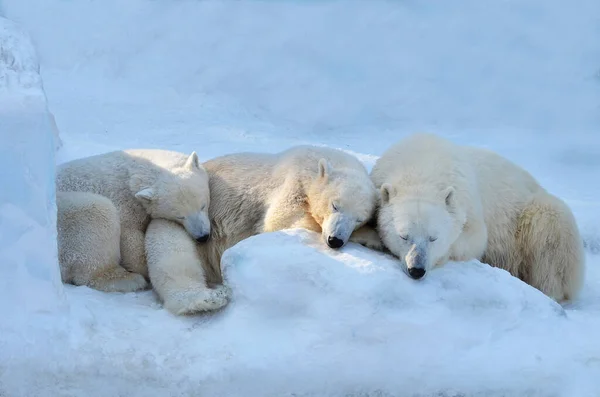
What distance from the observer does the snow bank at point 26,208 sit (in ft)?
11.2

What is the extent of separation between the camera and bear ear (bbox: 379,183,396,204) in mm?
4309

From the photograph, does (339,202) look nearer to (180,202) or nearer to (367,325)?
(367,325)

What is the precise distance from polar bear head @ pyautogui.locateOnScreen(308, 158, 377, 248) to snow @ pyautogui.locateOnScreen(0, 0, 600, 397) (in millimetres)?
129

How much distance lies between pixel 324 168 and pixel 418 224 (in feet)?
2.15

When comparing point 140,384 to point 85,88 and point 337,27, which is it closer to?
point 85,88

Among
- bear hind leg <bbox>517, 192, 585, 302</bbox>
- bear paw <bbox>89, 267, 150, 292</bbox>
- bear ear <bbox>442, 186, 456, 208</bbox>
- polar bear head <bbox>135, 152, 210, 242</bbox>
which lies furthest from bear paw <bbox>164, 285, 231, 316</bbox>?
bear hind leg <bbox>517, 192, 585, 302</bbox>

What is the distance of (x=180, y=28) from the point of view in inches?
434

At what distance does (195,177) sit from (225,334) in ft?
4.66

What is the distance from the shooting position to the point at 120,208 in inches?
183

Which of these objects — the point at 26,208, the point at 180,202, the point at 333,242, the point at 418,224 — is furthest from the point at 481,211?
the point at 26,208

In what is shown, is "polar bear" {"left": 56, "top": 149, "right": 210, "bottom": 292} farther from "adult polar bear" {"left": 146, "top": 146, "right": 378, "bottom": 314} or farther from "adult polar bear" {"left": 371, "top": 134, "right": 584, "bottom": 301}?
"adult polar bear" {"left": 371, "top": 134, "right": 584, "bottom": 301}

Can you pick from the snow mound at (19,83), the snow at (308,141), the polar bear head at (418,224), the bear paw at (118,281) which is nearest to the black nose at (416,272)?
the polar bear head at (418,224)

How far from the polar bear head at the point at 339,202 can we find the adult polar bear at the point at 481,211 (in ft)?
0.33

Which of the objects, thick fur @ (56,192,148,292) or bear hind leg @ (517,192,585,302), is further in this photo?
bear hind leg @ (517,192,585,302)
